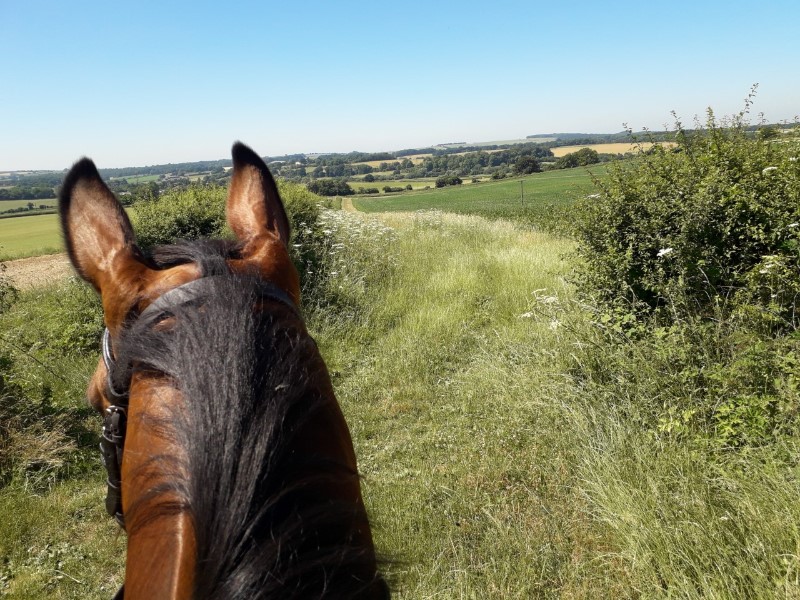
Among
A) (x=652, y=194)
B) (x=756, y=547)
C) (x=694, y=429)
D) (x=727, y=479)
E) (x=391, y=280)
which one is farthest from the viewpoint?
(x=391, y=280)

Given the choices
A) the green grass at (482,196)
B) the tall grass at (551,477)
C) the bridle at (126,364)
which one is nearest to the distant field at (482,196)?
→ the green grass at (482,196)

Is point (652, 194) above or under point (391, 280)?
above

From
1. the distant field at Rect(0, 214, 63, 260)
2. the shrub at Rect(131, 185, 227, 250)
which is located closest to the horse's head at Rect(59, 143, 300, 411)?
the shrub at Rect(131, 185, 227, 250)

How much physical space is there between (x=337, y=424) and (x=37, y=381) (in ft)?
19.0

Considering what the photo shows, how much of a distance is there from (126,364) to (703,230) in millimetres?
4426

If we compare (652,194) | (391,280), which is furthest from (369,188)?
(652,194)

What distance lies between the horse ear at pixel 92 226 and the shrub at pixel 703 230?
3.60 meters

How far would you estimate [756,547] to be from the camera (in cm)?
201

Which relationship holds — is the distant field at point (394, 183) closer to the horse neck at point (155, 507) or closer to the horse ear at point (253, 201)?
the horse ear at point (253, 201)

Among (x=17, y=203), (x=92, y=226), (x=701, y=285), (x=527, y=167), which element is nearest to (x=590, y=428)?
(x=701, y=285)

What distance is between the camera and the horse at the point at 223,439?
0.72 meters

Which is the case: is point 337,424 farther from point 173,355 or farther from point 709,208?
point 709,208

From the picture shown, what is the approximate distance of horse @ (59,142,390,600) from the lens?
0.72 m

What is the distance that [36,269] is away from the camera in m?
15.9
